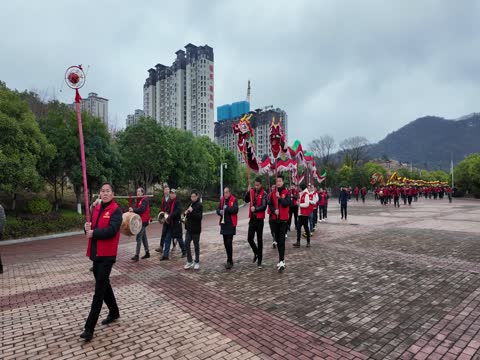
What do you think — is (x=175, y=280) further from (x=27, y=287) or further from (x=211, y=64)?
(x=211, y=64)

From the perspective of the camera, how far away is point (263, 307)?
193 inches

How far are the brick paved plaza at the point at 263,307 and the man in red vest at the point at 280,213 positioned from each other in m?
0.41

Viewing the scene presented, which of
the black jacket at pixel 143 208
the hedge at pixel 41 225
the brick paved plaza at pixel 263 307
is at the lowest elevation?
the brick paved plaza at pixel 263 307

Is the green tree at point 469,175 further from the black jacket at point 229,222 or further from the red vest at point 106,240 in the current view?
the red vest at point 106,240

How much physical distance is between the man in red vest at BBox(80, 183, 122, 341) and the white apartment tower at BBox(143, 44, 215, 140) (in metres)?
93.2

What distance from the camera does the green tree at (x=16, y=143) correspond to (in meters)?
11.7

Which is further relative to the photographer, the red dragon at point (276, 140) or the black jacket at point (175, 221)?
the red dragon at point (276, 140)

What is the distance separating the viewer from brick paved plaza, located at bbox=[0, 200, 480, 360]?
3713mm

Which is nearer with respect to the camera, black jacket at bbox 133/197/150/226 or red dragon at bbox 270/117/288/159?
black jacket at bbox 133/197/150/226

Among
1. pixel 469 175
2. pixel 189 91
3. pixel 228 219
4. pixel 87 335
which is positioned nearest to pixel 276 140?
pixel 228 219

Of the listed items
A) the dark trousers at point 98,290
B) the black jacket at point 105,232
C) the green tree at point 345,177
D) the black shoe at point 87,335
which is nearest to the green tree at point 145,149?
the black jacket at point 105,232

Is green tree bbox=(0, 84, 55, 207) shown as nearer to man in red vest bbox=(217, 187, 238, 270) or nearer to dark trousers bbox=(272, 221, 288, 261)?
man in red vest bbox=(217, 187, 238, 270)

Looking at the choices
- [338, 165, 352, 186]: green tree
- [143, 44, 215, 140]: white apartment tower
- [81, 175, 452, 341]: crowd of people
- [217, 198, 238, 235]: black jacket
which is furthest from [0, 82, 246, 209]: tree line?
Answer: [143, 44, 215, 140]: white apartment tower

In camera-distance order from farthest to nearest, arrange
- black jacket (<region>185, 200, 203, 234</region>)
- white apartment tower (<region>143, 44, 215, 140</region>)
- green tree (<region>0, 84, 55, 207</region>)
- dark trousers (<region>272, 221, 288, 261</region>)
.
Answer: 1. white apartment tower (<region>143, 44, 215, 140</region>)
2. green tree (<region>0, 84, 55, 207</region>)
3. black jacket (<region>185, 200, 203, 234</region>)
4. dark trousers (<region>272, 221, 288, 261</region>)
